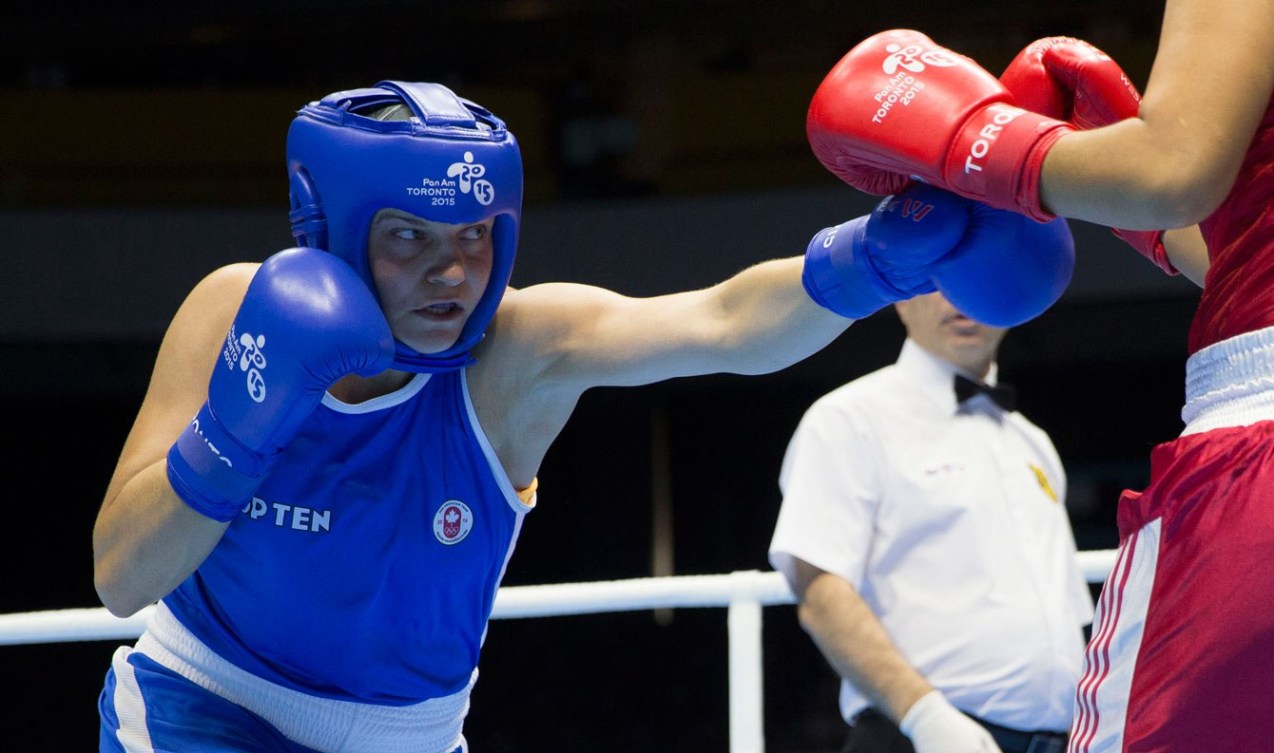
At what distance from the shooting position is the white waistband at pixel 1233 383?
4.36 ft

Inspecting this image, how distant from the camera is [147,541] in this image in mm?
1702

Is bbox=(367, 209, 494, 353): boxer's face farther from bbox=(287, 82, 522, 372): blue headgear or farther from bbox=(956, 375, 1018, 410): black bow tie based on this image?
bbox=(956, 375, 1018, 410): black bow tie

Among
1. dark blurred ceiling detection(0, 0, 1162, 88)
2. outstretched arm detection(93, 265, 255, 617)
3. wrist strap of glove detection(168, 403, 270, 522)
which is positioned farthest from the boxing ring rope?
dark blurred ceiling detection(0, 0, 1162, 88)

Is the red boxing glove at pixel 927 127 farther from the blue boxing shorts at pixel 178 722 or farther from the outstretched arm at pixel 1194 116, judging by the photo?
the blue boxing shorts at pixel 178 722

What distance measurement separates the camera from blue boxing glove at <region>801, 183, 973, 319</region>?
5.12 feet

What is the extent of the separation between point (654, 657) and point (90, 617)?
15.7 feet

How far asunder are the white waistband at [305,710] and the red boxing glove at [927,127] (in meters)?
0.84

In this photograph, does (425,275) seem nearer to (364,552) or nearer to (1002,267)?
(364,552)

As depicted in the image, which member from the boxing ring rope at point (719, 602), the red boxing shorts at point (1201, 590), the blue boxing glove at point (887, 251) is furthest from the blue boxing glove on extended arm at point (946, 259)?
the boxing ring rope at point (719, 602)

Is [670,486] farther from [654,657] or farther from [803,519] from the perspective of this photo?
→ [803,519]

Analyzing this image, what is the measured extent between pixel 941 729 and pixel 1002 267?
1.03 meters

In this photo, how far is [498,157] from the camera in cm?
176

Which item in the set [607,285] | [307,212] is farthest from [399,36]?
[307,212]

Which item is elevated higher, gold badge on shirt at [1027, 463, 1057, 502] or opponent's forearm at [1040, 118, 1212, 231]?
opponent's forearm at [1040, 118, 1212, 231]
